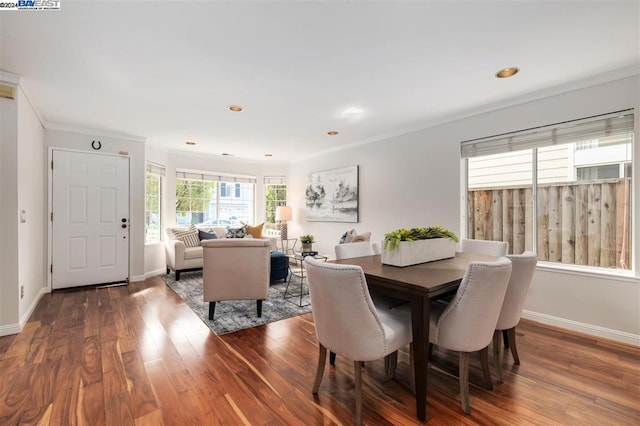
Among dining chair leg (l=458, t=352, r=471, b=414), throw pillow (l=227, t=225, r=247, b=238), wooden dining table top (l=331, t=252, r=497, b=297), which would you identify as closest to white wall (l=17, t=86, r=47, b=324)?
throw pillow (l=227, t=225, r=247, b=238)

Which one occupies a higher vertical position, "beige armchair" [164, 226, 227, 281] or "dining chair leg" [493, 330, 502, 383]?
"beige armchair" [164, 226, 227, 281]

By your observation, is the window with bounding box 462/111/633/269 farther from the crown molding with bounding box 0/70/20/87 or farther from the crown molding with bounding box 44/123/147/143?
the crown molding with bounding box 44/123/147/143

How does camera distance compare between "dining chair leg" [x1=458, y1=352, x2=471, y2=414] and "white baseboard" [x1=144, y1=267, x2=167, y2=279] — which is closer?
"dining chair leg" [x1=458, y1=352, x2=471, y2=414]

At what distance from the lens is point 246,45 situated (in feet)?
7.03

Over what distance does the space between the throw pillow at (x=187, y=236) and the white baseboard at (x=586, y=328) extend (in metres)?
5.07

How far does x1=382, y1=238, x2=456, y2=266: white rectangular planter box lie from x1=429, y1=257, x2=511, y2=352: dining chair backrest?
0.47 metres

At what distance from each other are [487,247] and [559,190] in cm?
107

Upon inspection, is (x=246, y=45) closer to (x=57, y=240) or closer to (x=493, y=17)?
(x=493, y=17)

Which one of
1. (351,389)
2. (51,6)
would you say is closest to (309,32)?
(51,6)

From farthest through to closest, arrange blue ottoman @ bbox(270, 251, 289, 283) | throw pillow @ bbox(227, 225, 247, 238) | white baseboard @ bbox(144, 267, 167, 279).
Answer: throw pillow @ bbox(227, 225, 247, 238), white baseboard @ bbox(144, 267, 167, 279), blue ottoman @ bbox(270, 251, 289, 283)

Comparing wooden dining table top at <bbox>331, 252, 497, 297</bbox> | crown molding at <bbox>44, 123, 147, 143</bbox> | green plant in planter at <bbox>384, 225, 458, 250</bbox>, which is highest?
crown molding at <bbox>44, 123, 147, 143</bbox>

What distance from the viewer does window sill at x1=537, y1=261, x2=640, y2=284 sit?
2566mm

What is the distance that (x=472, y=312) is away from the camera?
5.38 ft

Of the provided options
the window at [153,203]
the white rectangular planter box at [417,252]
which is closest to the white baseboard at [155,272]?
the window at [153,203]
